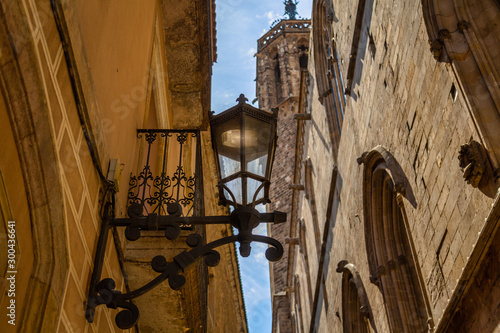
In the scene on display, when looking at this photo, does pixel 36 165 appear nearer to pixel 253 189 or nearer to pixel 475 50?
pixel 253 189

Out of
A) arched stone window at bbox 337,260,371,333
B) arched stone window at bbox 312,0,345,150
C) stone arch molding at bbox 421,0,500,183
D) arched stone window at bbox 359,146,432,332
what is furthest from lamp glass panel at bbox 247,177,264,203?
arched stone window at bbox 312,0,345,150

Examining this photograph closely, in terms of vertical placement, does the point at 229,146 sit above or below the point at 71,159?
above

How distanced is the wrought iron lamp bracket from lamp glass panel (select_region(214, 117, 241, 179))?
0.37m

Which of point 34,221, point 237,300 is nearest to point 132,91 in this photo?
point 34,221

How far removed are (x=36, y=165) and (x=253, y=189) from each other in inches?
70.1

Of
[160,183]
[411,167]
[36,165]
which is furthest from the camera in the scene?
[411,167]

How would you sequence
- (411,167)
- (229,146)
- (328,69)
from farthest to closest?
(328,69) → (411,167) → (229,146)

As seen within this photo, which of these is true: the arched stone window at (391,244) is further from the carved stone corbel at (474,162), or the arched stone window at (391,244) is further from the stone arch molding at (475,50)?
the carved stone corbel at (474,162)

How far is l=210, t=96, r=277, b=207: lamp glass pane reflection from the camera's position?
4.29m

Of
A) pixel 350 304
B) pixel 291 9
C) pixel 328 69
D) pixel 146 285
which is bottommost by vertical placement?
pixel 146 285

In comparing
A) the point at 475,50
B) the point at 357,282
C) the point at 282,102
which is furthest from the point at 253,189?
the point at 282,102

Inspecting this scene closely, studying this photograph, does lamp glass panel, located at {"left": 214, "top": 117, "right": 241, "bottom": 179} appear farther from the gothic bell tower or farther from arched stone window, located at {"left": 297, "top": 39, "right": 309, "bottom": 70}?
arched stone window, located at {"left": 297, "top": 39, "right": 309, "bottom": 70}

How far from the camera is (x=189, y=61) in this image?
9.45 m

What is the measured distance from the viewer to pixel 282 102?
37.8 metres
